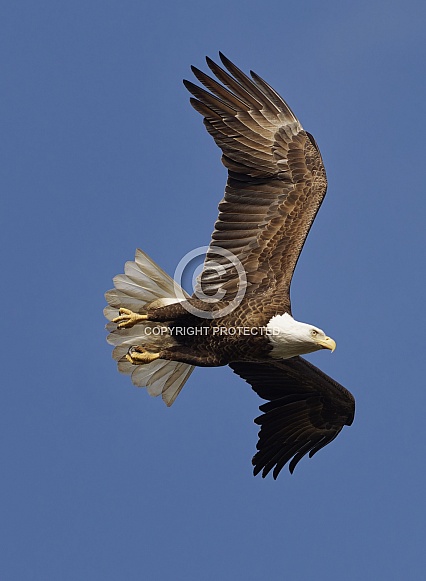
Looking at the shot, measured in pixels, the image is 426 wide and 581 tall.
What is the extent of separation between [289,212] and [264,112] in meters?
0.96

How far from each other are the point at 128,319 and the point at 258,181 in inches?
63.9

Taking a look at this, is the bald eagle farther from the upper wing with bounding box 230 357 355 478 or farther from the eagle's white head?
the upper wing with bounding box 230 357 355 478

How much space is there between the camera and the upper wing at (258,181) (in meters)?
11.9

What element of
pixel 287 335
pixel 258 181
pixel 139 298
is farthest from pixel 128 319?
pixel 258 181

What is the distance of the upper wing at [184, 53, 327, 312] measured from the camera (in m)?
11.9

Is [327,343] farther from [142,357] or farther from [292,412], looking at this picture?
[292,412]

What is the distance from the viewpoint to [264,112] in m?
12.4

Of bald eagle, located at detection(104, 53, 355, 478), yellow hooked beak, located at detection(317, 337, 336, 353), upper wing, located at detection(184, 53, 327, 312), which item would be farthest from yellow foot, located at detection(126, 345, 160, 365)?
yellow hooked beak, located at detection(317, 337, 336, 353)

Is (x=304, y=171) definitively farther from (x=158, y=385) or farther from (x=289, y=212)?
(x=158, y=385)

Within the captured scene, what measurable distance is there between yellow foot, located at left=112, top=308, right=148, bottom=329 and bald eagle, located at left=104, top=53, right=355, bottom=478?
1 centimetres

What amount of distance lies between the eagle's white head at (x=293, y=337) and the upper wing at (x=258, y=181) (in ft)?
0.90

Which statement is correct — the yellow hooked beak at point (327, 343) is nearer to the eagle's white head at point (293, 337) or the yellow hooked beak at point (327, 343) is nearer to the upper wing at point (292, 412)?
the eagle's white head at point (293, 337)

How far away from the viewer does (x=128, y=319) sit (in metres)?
12.0

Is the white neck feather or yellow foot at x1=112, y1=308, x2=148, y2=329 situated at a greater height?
the white neck feather
